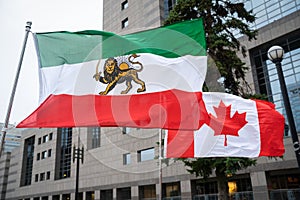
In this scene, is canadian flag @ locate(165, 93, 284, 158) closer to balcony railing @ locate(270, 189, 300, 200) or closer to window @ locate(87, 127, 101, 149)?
balcony railing @ locate(270, 189, 300, 200)

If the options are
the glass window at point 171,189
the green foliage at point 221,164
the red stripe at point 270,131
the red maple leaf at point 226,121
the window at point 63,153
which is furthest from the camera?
the window at point 63,153

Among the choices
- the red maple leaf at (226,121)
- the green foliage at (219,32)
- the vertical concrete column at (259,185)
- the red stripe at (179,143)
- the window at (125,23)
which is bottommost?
the vertical concrete column at (259,185)

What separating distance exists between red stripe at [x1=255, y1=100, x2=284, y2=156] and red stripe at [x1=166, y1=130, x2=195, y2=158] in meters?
2.33

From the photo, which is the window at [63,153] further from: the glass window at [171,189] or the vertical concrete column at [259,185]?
the vertical concrete column at [259,185]

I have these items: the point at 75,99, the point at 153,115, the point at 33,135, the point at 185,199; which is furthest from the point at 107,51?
the point at 33,135

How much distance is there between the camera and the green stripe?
316 inches

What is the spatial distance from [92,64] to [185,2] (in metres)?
9.40

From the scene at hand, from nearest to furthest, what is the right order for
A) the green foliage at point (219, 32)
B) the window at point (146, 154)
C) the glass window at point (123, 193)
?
the green foliage at point (219, 32)
the window at point (146, 154)
the glass window at point (123, 193)

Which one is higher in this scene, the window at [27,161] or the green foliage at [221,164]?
the window at [27,161]

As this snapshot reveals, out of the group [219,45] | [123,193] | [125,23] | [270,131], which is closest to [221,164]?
[270,131]

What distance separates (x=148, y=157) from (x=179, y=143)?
24.7m

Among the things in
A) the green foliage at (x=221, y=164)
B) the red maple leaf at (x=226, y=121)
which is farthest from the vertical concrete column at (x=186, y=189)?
the red maple leaf at (x=226, y=121)

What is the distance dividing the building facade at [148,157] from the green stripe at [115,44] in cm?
482

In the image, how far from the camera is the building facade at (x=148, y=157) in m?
25.1
